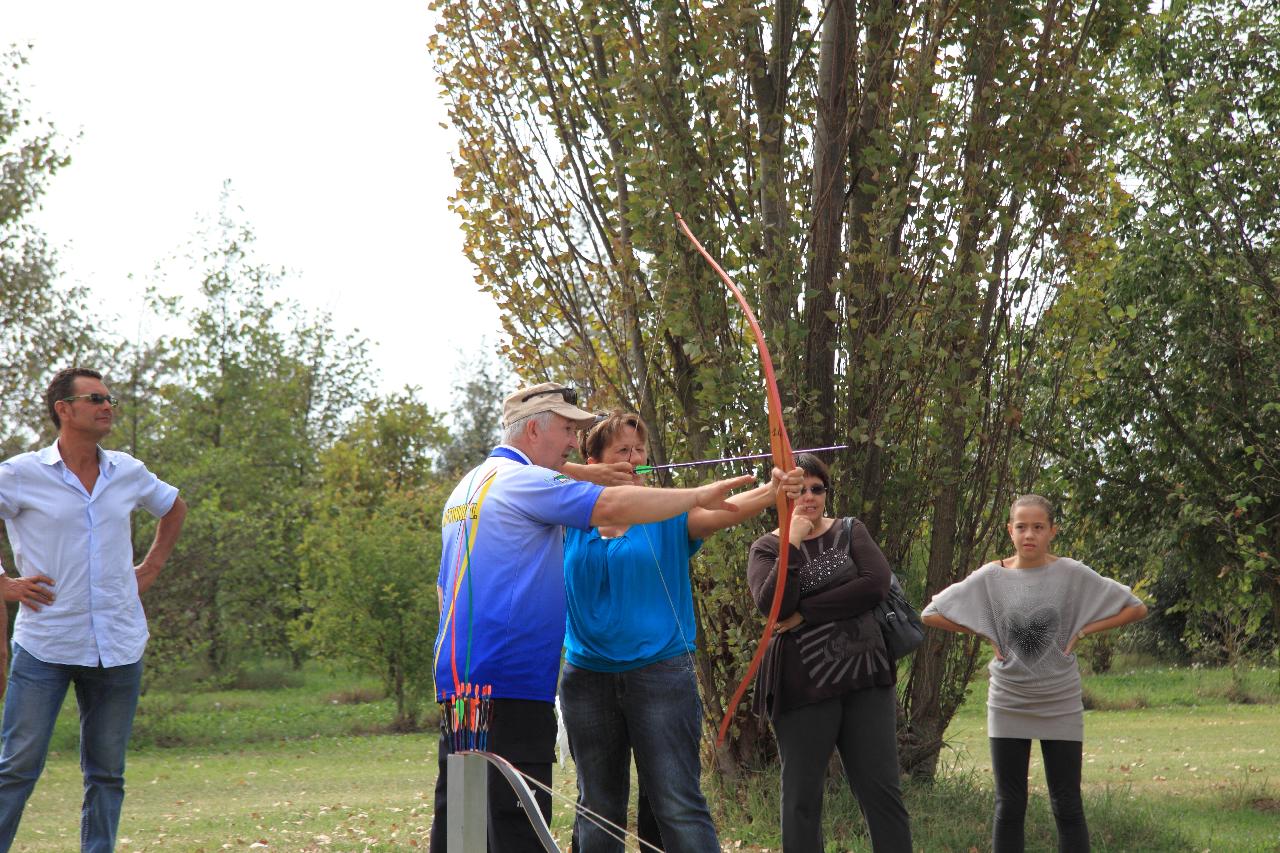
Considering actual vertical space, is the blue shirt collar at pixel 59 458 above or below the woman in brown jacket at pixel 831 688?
above

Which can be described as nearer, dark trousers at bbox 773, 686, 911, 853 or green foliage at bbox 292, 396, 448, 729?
dark trousers at bbox 773, 686, 911, 853

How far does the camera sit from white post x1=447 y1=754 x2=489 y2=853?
126 inches

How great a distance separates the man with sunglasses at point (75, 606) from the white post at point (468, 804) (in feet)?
6.25

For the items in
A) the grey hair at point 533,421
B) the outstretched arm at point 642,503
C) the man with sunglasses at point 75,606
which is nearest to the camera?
the outstretched arm at point 642,503

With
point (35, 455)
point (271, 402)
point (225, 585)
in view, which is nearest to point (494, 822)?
point (35, 455)

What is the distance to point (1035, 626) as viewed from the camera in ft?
16.3

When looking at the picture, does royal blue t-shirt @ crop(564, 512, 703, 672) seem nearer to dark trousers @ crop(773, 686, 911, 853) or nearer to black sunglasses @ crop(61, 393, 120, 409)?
dark trousers @ crop(773, 686, 911, 853)

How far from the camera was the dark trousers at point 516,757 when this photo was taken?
136 inches

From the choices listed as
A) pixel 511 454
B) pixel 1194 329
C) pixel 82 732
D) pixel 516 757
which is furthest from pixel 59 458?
pixel 1194 329

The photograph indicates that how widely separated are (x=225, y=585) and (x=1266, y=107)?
51.4ft

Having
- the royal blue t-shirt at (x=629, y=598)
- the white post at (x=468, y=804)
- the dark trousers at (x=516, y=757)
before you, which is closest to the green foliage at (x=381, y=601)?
the royal blue t-shirt at (x=629, y=598)

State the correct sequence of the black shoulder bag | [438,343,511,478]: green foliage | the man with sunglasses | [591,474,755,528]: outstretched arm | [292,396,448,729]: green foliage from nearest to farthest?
[591,474,755,528]: outstretched arm < the man with sunglasses < the black shoulder bag < [292,396,448,729]: green foliage < [438,343,511,478]: green foliage

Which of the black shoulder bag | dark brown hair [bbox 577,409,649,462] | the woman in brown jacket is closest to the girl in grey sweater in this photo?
the black shoulder bag

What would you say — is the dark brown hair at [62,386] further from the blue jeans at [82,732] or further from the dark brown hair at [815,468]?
the dark brown hair at [815,468]
